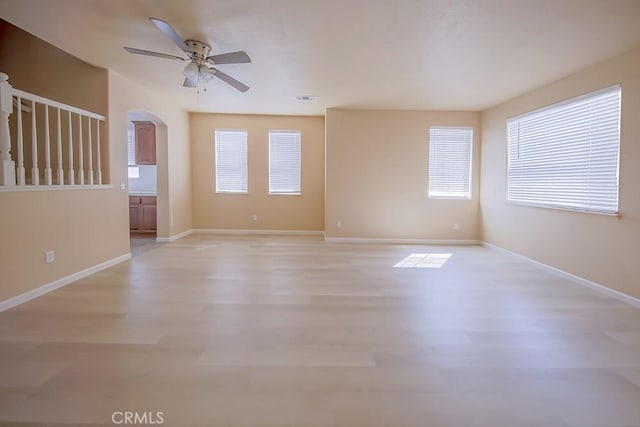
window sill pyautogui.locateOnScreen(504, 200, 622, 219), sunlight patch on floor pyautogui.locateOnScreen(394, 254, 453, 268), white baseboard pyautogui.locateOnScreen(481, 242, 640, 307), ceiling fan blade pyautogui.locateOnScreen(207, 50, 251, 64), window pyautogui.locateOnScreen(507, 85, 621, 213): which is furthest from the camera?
sunlight patch on floor pyautogui.locateOnScreen(394, 254, 453, 268)

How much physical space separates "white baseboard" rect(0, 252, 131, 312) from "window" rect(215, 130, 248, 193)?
10.2 ft

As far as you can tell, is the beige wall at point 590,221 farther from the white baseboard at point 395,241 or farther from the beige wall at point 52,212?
the beige wall at point 52,212

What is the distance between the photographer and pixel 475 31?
3076mm

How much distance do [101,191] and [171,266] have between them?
134cm

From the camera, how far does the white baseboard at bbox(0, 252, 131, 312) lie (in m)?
3.00

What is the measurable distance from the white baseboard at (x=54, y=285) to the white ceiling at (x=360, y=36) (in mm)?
2572

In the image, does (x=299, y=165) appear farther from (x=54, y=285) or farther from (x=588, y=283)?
(x=588, y=283)

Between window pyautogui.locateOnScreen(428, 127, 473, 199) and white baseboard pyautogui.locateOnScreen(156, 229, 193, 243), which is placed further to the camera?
window pyautogui.locateOnScreen(428, 127, 473, 199)

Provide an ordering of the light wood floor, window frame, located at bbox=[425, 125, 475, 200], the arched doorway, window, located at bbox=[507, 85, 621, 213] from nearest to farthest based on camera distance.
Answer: the light wood floor
window, located at bbox=[507, 85, 621, 213]
window frame, located at bbox=[425, 125, 475, 200]
the arched doorway


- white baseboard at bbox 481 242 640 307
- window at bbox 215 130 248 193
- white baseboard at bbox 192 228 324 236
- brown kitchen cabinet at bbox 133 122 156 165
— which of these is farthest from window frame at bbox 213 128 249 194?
white baseboard at bbox 481 242 640 307

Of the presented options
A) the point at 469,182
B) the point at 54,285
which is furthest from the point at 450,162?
the point at 54,285

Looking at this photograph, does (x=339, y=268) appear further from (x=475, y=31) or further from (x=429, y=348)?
(x=475, y=31)

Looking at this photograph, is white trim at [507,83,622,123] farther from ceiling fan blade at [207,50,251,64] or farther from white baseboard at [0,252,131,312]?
white baseboard at [0,252,131,312]

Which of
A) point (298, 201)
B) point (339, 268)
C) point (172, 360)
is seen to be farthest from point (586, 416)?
point (298, 201)
